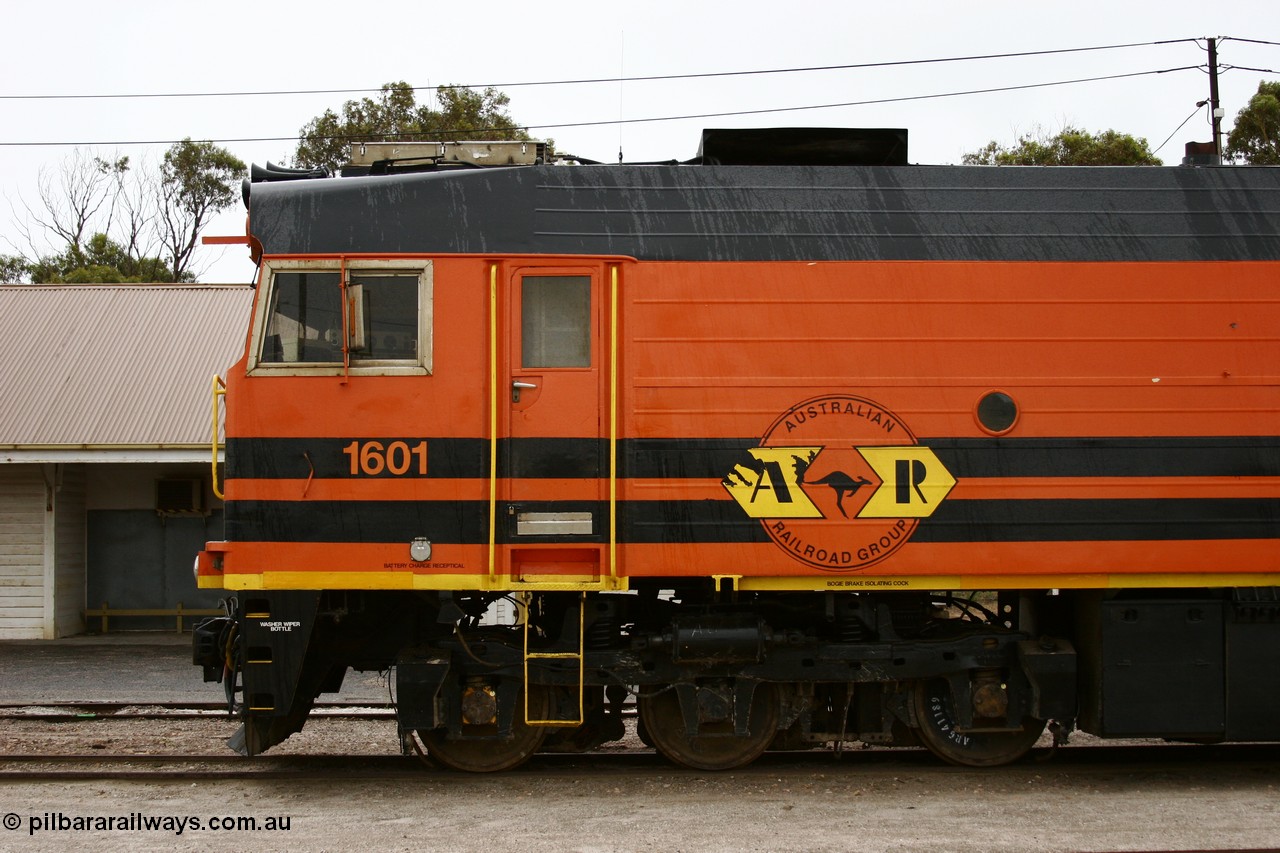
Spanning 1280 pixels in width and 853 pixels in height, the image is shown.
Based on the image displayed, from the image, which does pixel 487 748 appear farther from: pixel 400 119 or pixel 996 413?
pixel 400 119

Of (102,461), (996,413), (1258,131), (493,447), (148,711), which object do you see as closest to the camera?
(493,447)

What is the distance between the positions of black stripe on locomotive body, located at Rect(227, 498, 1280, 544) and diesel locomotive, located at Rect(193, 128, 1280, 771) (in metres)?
0.02

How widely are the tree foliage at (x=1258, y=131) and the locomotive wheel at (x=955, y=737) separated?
91.9 ft

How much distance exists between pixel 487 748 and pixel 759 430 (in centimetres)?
282

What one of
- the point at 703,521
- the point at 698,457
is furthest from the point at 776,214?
the point at 703,521

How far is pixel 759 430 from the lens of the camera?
6.64 meters

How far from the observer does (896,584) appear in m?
6.68

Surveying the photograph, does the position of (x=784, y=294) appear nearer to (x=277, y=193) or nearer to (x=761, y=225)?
(x=761, y=225)

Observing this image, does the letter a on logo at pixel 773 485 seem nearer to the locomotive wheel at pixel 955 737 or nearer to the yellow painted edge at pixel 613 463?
the yellow painted edge at pixel 613 463

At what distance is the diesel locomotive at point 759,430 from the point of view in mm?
6633

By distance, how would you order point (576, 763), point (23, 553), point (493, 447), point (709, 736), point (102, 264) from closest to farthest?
1. point (493, 447)
2. point (709, 736)
3. point (576, 763)
4. point (23, 553)
5. point (102, 264)

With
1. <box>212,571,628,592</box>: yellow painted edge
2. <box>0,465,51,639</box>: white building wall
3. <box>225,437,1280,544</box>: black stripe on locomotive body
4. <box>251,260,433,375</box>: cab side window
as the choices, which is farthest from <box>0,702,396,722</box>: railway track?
<box>0,465,51,639</box>: white building wall

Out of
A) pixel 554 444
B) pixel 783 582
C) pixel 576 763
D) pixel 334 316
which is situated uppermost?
pixel 334 316

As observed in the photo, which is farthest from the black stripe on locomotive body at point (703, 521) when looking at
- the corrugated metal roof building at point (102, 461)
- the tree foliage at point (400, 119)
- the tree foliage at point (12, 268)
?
the tree foliage at point (12, 268)
